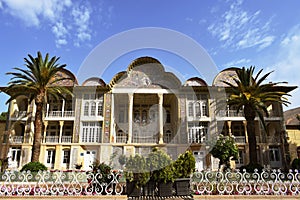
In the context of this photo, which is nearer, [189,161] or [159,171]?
[159,171]

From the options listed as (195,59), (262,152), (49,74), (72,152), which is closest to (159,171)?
(195,59)

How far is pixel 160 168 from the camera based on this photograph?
882 centimetres

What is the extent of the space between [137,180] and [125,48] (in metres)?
8.98

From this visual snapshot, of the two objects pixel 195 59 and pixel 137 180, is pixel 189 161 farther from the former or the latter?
pixel 195 59

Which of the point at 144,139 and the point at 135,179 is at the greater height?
the point at 144,139

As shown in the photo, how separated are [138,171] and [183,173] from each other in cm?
182

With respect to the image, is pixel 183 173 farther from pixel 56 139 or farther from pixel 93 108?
pixel 56 139

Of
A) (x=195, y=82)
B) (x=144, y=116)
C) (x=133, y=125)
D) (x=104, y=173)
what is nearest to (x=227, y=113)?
(x=195, y=82)

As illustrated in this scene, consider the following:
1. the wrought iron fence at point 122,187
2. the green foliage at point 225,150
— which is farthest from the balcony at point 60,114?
the wrought iron fence at point 122,187

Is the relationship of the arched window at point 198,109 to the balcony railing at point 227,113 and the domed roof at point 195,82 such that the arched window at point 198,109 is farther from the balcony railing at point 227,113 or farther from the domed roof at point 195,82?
the domed roof at point 195,82

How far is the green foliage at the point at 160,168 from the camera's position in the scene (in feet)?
28.5

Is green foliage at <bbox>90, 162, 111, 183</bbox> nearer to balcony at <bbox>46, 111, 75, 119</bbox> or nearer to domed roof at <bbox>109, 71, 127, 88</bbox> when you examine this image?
domed roof at <bbox>109, 71, 127, 88</bbox>

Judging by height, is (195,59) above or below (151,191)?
above

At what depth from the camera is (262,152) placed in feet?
86.0
